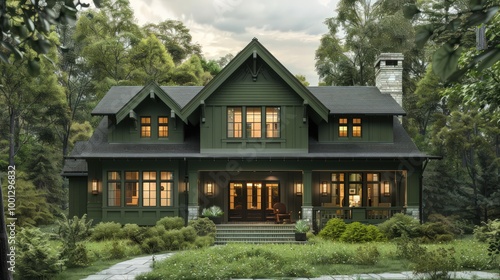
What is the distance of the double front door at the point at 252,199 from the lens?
26797 mm

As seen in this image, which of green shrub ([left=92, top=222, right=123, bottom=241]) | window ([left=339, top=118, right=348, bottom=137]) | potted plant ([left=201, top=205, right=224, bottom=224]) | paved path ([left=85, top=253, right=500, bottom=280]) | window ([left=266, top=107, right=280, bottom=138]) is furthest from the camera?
window ([left=339, top=118, right=348, bottom=137])

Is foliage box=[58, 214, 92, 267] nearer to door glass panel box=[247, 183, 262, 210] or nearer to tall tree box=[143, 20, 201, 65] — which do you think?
door glass panel box=[247, 183, 262, 210]

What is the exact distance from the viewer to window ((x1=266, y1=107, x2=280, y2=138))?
965 inches

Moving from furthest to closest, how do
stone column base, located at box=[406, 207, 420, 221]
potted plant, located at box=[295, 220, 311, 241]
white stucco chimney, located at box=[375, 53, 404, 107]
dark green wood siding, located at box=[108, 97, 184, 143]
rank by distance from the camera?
1. white stucco chimney, located at box=[375, 53, 404, 107]
2. dark green wood siding, located at box=[108, 97, 184, 143]
3. stone column base, located at box=[406, 207, 420, 221]
4. potted plant, located at box=[295, 220, 311, 241]

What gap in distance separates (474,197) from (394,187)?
16.4 feet

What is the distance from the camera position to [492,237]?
1700 cm

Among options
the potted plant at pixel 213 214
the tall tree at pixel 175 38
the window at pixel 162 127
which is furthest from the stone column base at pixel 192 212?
the tall tree at pixel 175 38

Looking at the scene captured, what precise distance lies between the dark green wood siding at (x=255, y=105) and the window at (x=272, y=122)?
0.62ft

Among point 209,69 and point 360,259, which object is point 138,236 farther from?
point 209,69

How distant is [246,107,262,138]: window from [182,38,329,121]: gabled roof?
1.89 meters

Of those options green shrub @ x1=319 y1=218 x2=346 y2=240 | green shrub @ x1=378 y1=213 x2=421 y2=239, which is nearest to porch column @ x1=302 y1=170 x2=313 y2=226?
green shrub @ x1=319 y1=218 x2=346 y2=240

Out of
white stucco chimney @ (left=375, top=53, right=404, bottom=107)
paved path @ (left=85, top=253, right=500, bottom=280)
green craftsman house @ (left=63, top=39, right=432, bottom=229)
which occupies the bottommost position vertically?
paved path @ (left=85, top=253, right=500, bottom=280)

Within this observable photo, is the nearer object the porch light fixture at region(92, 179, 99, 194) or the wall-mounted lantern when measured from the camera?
the porch light fixture at region(92, 179, 99, 194)

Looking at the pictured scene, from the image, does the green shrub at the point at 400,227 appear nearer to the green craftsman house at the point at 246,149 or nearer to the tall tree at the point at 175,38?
the green craftsman house at the point at 246,149
